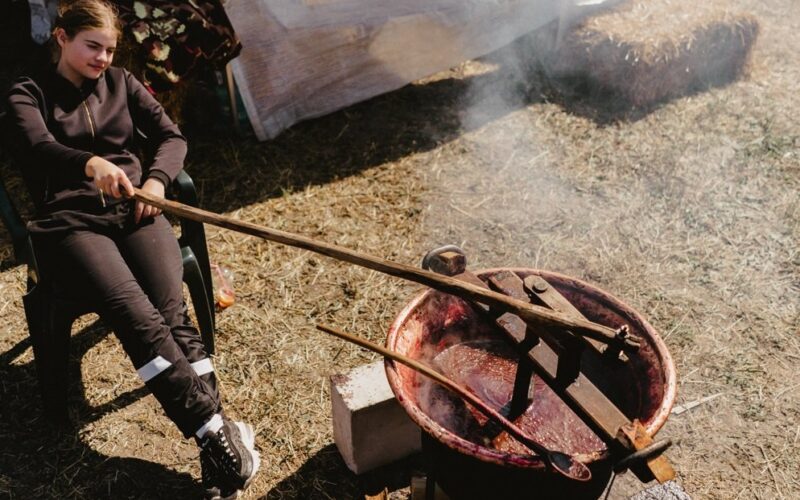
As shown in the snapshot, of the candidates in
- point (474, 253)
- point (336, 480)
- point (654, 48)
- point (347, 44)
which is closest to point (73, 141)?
point (336, 480)

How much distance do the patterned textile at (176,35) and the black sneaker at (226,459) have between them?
2.86 metres

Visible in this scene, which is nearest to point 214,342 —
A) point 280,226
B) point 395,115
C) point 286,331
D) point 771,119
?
point 286,331

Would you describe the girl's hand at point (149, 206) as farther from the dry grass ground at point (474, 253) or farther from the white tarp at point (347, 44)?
the white tarp at point (347, 44)

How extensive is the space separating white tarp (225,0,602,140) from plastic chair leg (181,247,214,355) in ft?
7.99

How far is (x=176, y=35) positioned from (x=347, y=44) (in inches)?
64.4

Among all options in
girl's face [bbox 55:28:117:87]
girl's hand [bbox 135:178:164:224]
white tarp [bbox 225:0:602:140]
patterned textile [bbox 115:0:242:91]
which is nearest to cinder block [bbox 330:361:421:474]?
girl's hand [bbox 135:178:164:224]

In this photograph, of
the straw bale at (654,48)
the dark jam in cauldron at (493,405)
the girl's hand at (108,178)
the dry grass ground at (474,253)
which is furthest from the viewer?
the straw bale at (654,48)

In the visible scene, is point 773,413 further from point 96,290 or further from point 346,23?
point 346,23

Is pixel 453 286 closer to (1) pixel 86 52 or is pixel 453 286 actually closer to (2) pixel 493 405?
(2) pixel 493 405

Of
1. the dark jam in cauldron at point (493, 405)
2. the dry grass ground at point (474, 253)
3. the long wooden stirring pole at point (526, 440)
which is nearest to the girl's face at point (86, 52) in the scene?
the dry grass ground at point (474, 253)

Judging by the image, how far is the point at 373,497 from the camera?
344 centimetres

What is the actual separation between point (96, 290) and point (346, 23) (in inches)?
144

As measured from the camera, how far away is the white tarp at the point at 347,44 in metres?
5.81

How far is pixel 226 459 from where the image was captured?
327 cm
